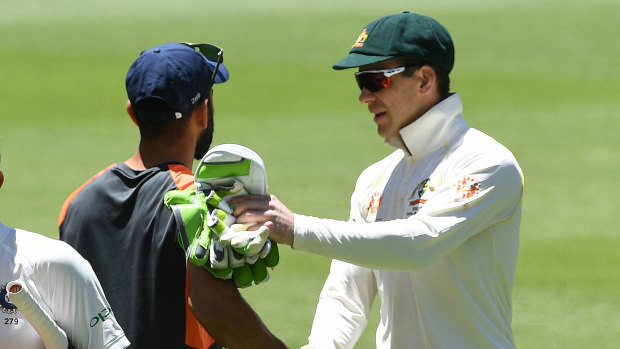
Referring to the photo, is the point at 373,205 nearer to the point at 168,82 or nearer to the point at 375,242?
the point at 375,242

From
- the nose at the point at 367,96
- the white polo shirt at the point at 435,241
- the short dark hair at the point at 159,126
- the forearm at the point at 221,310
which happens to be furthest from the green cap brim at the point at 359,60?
the forearm at the point at 221,310

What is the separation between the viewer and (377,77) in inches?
156

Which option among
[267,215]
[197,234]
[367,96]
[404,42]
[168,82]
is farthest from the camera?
[367,96]

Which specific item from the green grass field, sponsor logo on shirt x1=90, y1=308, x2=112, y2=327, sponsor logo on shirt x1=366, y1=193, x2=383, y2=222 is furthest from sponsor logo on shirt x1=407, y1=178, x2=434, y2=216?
the green grass field

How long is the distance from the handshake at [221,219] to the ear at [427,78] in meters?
0.82

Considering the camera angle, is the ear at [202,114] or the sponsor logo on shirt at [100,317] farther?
the ear at [202,114]

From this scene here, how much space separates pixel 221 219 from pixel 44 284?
1.98 ft

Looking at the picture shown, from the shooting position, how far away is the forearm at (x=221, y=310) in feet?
11.0

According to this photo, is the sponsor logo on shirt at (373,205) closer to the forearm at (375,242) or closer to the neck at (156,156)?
the forearm at (375,242)

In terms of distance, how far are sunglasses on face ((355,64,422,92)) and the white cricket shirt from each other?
138cm

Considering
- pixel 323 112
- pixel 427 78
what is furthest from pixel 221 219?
pixel 323 112

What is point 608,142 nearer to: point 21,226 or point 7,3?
point 21,226

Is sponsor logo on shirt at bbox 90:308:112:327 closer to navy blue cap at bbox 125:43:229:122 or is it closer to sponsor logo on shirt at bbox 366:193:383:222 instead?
navy blue cap at bbox 125:43:229:122

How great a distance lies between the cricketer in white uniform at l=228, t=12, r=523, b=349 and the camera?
3.53 metres
